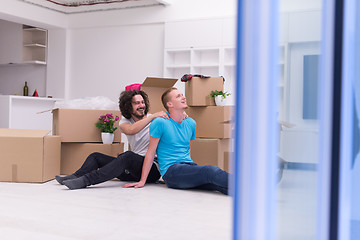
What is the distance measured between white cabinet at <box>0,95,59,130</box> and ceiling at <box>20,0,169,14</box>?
143 cm

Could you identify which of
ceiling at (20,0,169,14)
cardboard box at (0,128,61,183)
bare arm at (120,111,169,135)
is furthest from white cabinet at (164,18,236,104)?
cardboard box at (0,128,61,183)

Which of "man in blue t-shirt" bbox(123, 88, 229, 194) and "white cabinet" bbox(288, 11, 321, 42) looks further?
"man in blue t-shirt" bbox(123, 88, 229, 194)

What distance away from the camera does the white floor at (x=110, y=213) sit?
1815 millimetres

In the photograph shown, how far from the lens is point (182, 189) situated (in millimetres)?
3184

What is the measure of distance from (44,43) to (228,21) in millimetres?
3270

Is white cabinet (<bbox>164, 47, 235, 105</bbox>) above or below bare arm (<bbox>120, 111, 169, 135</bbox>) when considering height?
above

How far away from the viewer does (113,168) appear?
311 centimetres

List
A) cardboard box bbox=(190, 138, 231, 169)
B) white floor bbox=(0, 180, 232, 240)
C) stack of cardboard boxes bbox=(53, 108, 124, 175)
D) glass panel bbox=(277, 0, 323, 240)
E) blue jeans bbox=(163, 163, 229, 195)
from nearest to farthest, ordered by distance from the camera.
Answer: glass panel bbox=(277, 0, 323, 240), white floor bbox=(0, 180, 232, 240), blue jeans bbox=(163, 163, 229, 195), cardboard box bbox=(190, 138, 231, 169), stack of cardboard boxes bbox=(53, 108, 124, 175)

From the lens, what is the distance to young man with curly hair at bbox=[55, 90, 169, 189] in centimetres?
312

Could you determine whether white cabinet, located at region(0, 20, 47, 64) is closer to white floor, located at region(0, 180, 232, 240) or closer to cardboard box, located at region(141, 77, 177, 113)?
cardboard box, located at region(141, 77, 177, 113)

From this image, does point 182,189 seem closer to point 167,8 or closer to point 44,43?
point 167,8

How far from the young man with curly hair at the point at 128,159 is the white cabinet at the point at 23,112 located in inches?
120

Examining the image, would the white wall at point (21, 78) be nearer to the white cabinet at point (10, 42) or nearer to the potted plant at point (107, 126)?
the white cabinet at point (10, 42)

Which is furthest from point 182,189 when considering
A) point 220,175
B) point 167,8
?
point 167,8
